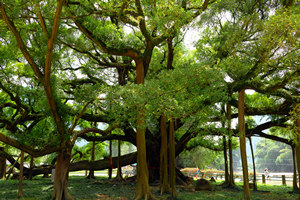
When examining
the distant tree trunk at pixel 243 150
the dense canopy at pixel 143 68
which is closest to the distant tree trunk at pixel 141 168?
the dense canopy at pixel 143 68

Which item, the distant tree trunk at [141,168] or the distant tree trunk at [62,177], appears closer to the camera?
the distant tree trunk at [62,177]

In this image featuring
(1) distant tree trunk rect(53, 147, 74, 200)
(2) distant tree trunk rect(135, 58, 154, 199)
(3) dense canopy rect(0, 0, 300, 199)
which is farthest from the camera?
(2) distant tree trunk rect(135, 58, 154, 199)

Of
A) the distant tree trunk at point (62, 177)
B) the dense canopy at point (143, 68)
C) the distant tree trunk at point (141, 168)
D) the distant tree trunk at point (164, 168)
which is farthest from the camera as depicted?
the distant tree trunk at point (164, 168)

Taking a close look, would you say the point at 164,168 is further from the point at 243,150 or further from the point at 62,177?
the point at 62,177

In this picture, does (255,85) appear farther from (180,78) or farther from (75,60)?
(75,60)

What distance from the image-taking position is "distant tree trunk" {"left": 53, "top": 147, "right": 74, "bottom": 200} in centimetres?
826

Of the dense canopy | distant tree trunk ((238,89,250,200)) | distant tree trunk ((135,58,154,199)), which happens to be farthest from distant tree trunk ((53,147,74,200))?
distant tree trunk ((238,89,250,200))

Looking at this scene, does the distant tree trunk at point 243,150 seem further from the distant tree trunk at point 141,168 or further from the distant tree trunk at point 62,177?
the distant tree trunk at point 62,177

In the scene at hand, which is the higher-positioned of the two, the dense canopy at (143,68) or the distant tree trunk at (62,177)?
the dense canopy at (143,68)

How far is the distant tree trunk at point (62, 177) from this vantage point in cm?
826

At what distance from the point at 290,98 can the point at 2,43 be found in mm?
12094

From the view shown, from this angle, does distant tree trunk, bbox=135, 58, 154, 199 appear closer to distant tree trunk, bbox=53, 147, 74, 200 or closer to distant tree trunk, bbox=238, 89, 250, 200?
distant tree trunk, bbox=53, 147, 74, 200

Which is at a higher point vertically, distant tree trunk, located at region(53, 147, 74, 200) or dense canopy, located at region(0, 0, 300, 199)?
dense canopy, located at region(0, 0, 300, 199)

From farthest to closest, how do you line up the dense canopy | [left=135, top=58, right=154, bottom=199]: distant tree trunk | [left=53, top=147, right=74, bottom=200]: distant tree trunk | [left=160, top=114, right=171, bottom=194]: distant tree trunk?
[left=160, top=114, right=171, bottom=194]: distant tree trunk < [left=135, top=58, right=154, bottom=199]: distant tree trunk < [left=53, top=147, right=74, bottom=200]: distant tree trunk < the dense canopy
